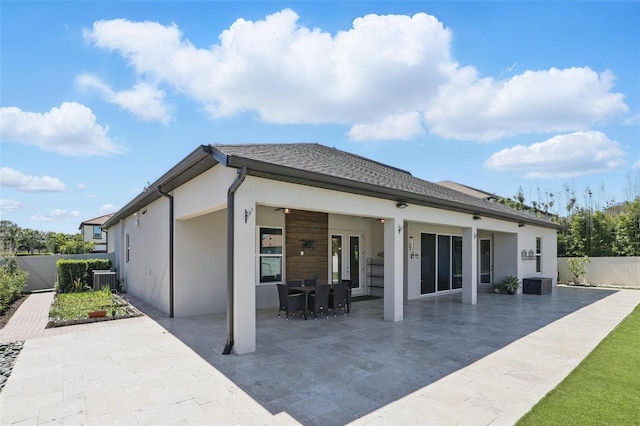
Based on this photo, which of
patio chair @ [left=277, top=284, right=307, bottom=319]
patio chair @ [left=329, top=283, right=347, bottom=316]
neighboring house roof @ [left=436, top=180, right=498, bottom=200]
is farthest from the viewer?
neighboring house roof @ [left=436, top=180, right=498, bottom=200]

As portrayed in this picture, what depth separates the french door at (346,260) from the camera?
12.9 meters

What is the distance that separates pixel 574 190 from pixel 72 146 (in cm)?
3237

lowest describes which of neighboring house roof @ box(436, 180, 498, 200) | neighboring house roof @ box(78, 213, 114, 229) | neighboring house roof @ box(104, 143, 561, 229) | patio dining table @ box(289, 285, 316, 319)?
patio dining table @ box(289, 285, 316, 319)

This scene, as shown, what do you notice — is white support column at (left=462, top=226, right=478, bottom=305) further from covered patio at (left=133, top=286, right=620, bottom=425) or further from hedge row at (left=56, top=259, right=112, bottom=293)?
hedge row at (left=56, top=259, right=112, bottom=293)

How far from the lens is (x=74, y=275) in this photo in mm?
14547

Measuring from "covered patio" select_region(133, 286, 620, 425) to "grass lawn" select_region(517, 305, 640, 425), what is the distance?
0.24m

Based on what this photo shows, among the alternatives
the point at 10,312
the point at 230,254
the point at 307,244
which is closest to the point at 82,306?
the point at 10,312

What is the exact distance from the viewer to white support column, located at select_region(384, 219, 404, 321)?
29.9ft

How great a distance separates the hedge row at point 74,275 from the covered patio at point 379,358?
630 centimetres

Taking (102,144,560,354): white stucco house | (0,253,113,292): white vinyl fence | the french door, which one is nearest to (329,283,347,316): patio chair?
(102,144,560,354): white stucco house

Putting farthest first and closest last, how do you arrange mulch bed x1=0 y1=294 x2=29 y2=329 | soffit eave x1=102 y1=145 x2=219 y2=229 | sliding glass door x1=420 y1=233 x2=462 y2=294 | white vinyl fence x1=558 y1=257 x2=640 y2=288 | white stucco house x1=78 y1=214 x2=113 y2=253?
white stucco house x1=78 y1=214 x2=113 y2=253
white vinyl fence x1=558 y1=257 x2=640 y2=288
sliding glass door x1=420 y1=233 x2=462 y2=294
mulch bed x1=0 y1=294 x2=29 y2=329
soffit eave x1=102 y1=145 x2=219 y2=229

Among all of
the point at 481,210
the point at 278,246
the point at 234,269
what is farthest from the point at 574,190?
the point at 234,269

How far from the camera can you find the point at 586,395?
451 centimetres

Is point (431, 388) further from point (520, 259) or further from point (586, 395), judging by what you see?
point (520, 259)
